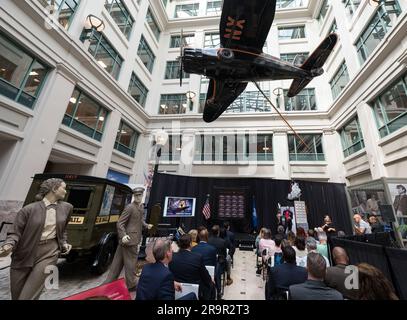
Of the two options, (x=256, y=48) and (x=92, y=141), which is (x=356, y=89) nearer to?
(x=256, y=48)

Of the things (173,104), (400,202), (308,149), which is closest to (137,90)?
(173,104)

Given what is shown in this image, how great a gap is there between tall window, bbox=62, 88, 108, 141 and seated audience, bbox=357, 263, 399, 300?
33.6ft

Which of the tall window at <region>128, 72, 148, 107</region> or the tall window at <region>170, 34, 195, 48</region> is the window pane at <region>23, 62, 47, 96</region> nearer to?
the tall window at <region>128, 72, 148, 107</region>

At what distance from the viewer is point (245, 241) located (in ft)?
27.6

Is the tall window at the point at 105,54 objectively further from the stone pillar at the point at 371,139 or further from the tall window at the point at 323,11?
the tall window at the point at 323,11

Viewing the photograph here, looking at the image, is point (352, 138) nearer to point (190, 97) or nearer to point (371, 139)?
point (371, 139)

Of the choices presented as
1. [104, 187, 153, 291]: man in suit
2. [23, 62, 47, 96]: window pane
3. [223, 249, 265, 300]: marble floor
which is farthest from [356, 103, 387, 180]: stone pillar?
[23, 62, 47, 96]: window pane

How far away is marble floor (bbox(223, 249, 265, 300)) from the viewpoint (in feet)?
11.8

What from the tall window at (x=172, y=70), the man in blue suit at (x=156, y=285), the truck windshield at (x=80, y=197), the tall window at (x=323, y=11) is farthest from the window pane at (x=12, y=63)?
the tall window at (x=323, y=11)

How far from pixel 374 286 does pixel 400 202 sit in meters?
6.86

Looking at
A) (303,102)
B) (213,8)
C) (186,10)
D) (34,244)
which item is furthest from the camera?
(186,10)

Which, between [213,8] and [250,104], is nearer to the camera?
[250,104]
